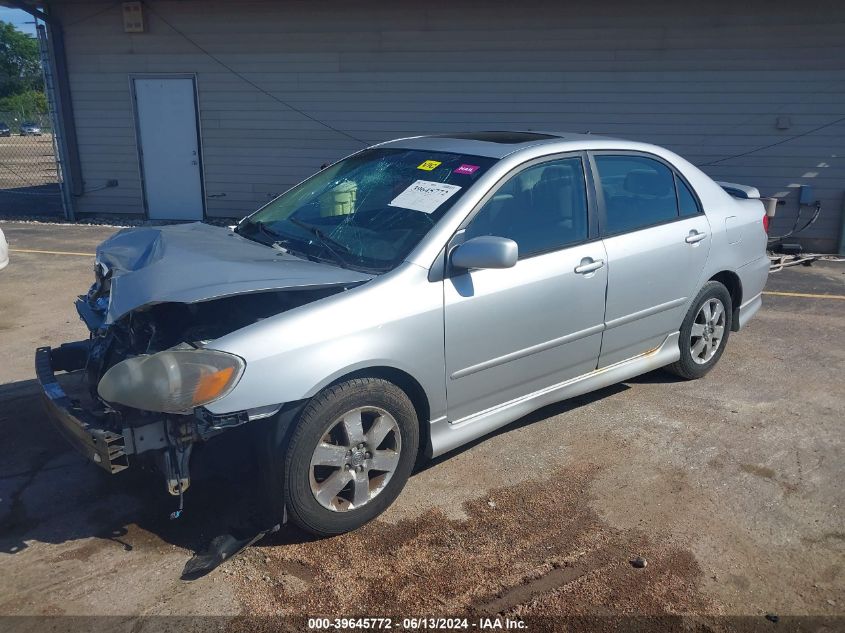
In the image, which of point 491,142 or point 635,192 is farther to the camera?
point 635,192

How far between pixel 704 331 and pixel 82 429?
4037mm

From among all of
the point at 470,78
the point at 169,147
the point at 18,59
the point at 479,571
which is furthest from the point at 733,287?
the point at 18,59

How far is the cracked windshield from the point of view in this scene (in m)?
3.73

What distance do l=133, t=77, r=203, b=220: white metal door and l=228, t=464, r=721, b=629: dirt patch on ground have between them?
1031 cm

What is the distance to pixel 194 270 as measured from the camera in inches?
135

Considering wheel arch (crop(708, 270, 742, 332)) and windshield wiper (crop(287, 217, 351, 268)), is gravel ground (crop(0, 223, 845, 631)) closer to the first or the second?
wheel arch (crop(708, 270, 742, 332))

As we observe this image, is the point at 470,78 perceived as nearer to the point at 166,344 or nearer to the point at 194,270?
the point at 194,270

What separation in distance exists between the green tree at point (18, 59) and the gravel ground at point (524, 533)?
67.4 metres

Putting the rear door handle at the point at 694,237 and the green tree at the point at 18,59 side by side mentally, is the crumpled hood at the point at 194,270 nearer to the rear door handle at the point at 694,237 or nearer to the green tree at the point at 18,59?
the rear door handle at the point at 694,237

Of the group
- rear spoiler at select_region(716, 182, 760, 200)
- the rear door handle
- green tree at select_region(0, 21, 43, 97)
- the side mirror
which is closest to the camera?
the side mirror

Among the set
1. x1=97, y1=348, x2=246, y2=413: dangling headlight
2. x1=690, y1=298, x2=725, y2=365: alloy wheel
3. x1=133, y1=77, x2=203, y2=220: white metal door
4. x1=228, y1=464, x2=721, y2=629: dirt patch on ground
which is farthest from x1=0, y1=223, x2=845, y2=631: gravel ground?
x1=133, y1=77, x2=203, y2=220: white metal door

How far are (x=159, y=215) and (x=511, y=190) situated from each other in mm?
10189

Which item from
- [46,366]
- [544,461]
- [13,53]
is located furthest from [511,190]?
[13,53]

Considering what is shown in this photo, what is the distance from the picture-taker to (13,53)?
7156cm
